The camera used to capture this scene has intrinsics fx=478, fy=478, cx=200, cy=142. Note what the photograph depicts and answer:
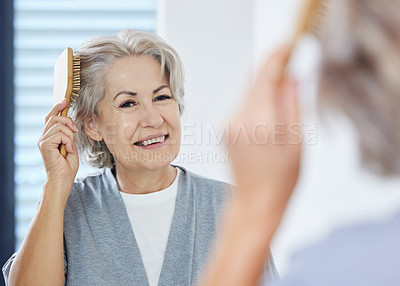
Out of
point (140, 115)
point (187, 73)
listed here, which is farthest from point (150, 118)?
point (187, 73)

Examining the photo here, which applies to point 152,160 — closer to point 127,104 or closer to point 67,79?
point 127,104

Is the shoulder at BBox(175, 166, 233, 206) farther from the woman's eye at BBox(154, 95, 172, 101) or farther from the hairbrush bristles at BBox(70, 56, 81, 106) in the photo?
the hairbrush bristles at BBox(70, 56, 81, 106)

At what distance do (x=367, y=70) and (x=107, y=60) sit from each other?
42.6 inches

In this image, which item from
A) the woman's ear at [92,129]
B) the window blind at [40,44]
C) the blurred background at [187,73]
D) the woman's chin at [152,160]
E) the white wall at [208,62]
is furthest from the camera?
the window blind at [40,44]

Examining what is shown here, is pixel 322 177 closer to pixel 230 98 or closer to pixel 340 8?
pixel 230 98

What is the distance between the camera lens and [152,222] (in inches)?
51.9

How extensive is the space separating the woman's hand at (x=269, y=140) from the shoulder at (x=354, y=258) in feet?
0.15

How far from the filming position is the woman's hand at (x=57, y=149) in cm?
124

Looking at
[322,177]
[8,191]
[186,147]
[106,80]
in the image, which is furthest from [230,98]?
[8,191]

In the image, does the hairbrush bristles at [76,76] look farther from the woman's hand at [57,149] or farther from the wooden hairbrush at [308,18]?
the wooden hairbrush at [308,18]

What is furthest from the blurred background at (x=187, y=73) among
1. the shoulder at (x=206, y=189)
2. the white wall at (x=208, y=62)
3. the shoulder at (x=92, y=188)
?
the shoulder at (x=92, y=188)

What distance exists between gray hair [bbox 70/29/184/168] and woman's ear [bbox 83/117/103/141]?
0.05 feet

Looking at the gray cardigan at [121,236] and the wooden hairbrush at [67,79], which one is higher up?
the wooden hairbrush at [67,79]

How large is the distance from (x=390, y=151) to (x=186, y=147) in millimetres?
1727
